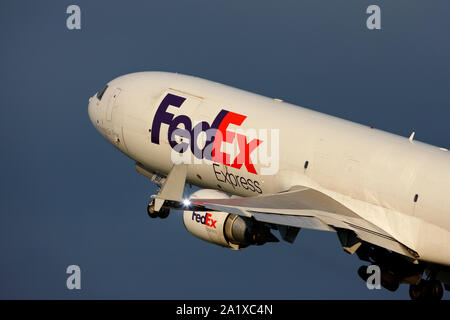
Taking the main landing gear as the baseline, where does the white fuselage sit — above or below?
above

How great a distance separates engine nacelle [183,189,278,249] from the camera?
173 feet

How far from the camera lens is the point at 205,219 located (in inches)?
2222

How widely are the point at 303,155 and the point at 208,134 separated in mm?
4925

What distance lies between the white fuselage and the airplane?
0.05 meters

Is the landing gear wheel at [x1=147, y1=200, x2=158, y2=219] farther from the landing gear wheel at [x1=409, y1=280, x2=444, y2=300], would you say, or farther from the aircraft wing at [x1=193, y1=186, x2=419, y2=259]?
the landing gear wheel at [x1=409, y1=280, x2=444, y2=300]

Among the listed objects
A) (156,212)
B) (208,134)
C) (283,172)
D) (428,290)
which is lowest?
(428,290)

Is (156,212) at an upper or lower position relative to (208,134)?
lower

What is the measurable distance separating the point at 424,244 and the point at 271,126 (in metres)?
9.24

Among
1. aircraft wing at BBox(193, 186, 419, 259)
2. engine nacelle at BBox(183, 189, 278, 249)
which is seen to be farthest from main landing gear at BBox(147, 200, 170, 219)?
aircraft wing at BBox(193, 186, 419, 259)

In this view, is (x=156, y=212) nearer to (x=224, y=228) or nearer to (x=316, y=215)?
(x=224, y=228)

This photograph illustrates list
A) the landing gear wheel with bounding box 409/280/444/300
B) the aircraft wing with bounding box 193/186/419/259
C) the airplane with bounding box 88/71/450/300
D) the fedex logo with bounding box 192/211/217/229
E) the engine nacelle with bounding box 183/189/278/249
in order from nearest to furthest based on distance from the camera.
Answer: the aircraft wing with bounding box 193/186/419/259
the airplane with bounding box 88/71/450/300
the landing gear wheel with bounding box 409/280/444/300
the engine nacelle with bounding box 183/189/278/249
the fedex logo with bounding box 192/211/217/229

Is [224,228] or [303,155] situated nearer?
[303,155]

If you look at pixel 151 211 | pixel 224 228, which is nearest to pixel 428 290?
pixel 224 228

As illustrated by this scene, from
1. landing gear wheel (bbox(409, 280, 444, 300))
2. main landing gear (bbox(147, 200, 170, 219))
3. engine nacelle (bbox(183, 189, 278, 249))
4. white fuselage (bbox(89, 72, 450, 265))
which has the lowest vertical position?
landing gear wheel (bbox(409, 280, 444, 300))
